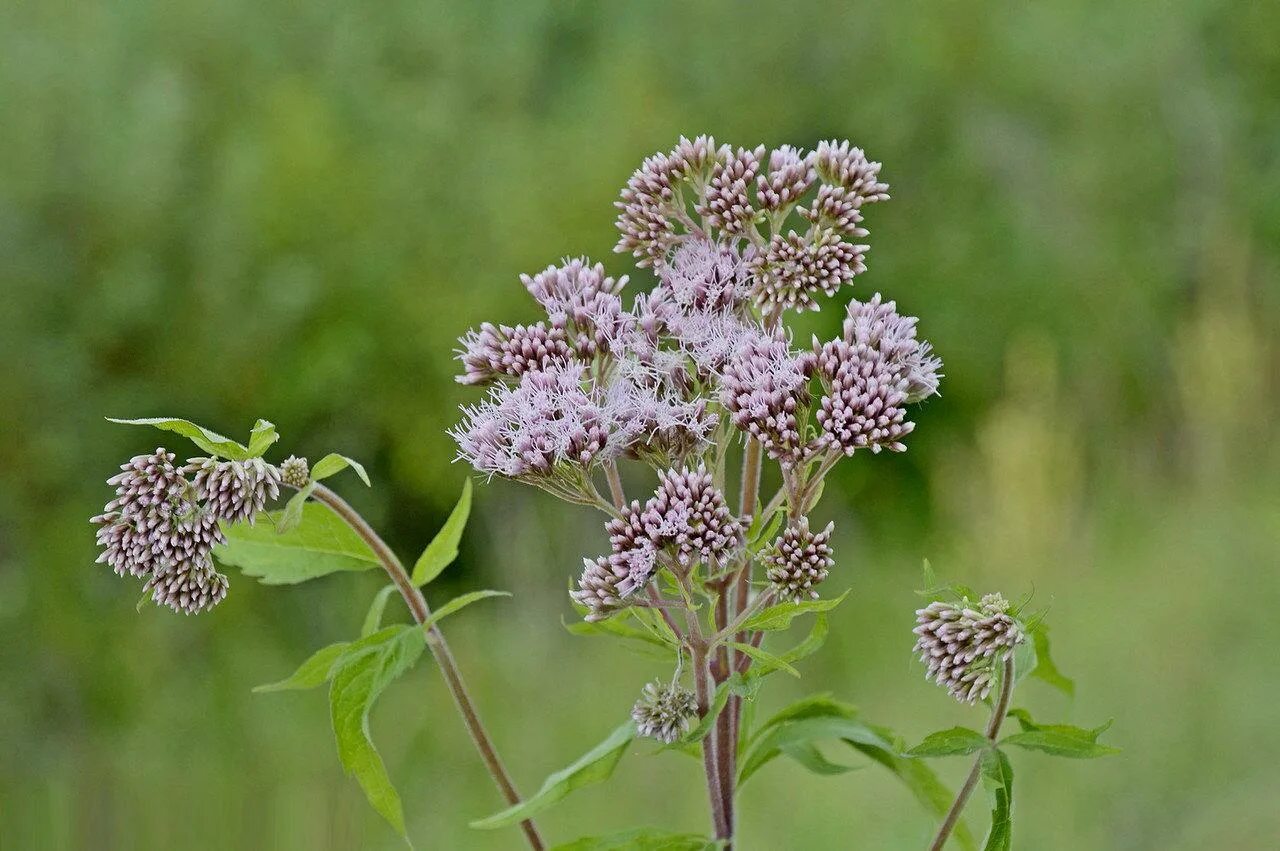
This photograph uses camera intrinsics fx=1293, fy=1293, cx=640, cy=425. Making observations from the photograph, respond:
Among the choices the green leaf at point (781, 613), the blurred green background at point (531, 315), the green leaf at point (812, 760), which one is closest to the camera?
the green leaf at point (781, 613)

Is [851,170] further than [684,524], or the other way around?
[851,170]

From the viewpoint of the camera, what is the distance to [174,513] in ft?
2.64

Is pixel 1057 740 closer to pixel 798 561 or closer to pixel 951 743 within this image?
pixel 951 743

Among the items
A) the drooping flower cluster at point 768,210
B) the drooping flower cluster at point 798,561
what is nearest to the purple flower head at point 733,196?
the drooping flower cluster at point 768,210

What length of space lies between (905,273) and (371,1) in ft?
5.45

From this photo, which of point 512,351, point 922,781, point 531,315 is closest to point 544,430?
point 512,351

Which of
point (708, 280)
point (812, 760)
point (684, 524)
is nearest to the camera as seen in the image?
point (684, 524)

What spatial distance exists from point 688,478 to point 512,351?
0.18 metres

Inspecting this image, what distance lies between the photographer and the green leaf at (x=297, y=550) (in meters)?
0.98

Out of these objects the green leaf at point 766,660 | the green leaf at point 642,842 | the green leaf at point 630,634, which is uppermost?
the green leaf at point 766,660

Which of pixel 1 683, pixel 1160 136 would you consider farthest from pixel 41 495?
pixel 1160 136

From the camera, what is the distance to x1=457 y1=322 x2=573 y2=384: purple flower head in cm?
89

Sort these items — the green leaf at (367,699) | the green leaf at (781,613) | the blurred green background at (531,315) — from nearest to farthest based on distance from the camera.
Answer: the green leaf at (781,613), the green leaf at (367,699), the blurred green background at (531,315)

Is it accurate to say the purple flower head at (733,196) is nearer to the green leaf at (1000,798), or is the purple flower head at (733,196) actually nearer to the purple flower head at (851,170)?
Answer: the purple flower head at (851,170)
